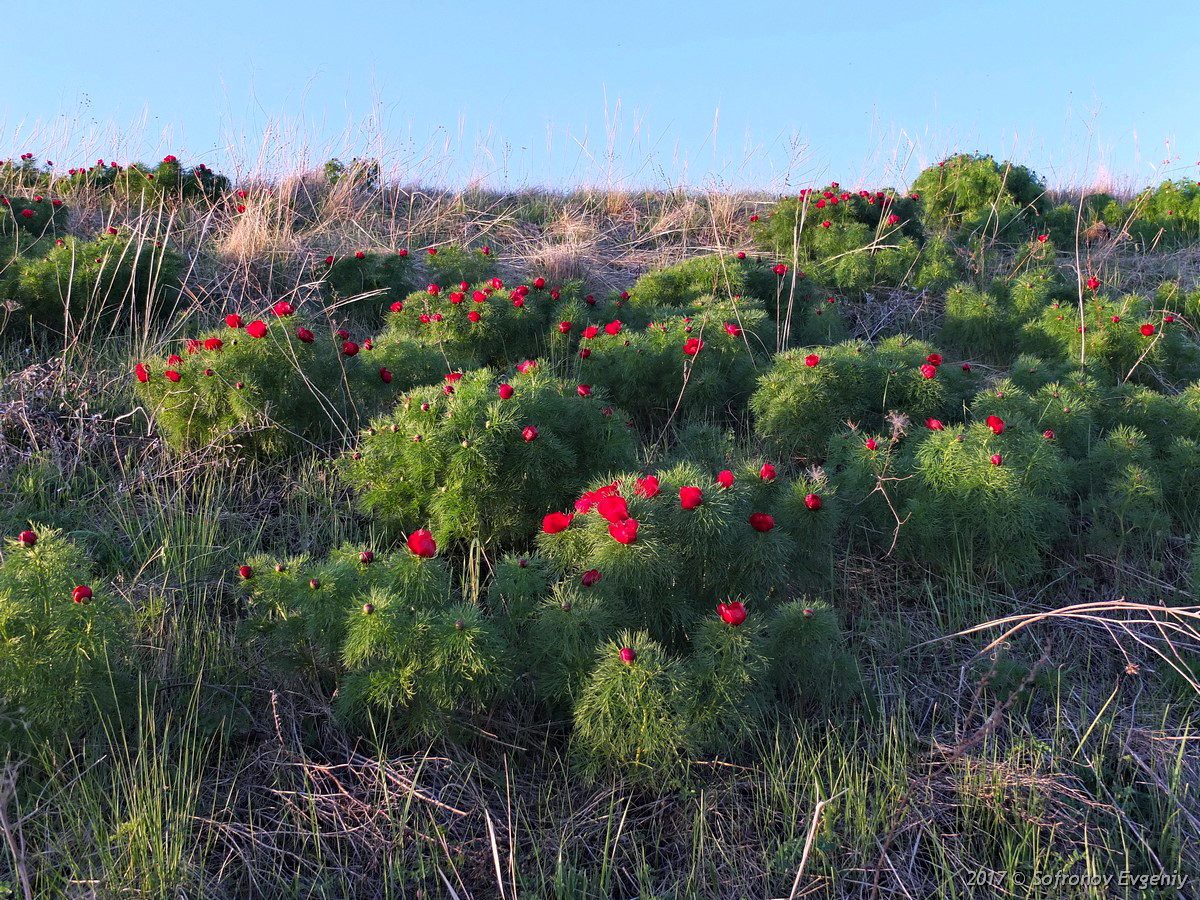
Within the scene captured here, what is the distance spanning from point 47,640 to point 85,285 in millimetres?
3769

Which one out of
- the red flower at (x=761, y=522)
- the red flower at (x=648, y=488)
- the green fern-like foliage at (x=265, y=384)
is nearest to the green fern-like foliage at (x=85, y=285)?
the green fern-like foliage at (x=265, y=384)

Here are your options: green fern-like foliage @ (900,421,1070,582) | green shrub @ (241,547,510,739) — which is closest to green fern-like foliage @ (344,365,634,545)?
green shrub @ (241,547,510,739)

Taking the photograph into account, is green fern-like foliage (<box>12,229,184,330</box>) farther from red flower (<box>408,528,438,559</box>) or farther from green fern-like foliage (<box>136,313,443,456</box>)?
red flower (<box>408,528,438,559</box>)

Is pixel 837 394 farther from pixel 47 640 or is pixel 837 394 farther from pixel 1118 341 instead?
pixel 47 640

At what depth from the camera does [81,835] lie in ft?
6.98

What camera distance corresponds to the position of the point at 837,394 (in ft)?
14.0

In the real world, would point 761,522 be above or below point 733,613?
above

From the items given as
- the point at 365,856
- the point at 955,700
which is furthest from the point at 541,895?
the point at 955,700

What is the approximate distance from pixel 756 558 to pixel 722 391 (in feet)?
7.45

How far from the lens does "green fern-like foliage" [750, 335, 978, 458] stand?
13.8 ft

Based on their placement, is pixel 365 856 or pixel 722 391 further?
pixel 722 391

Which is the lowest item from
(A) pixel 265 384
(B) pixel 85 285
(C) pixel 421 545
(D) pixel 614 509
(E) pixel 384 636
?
(E) pixel 384 636

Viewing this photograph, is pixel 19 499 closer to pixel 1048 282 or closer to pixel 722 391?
pixel 722 391

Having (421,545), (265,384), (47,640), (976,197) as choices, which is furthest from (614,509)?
(976,197)
